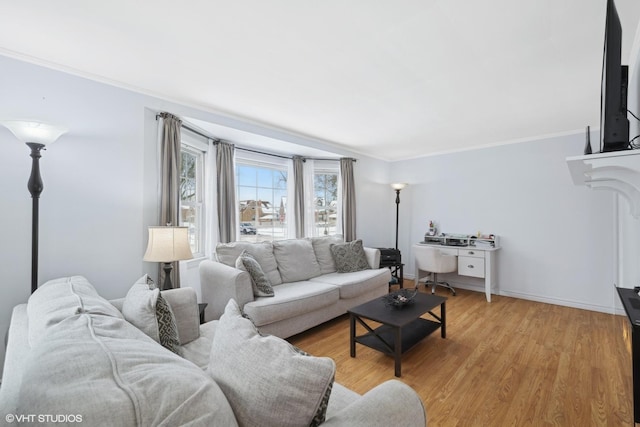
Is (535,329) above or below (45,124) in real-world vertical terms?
below

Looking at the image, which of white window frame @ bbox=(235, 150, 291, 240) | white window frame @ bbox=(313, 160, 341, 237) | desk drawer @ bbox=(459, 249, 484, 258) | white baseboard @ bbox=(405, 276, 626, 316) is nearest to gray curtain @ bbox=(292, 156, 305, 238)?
white window frame @ bbox=(235, 150, 291, 240)

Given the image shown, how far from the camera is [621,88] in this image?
4.69ft

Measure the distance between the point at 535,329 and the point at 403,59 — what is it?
3131 millimetres

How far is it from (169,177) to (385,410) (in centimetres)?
272

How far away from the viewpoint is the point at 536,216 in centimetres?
408

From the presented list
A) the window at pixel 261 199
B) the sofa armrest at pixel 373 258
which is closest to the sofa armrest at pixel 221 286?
the window at pixel 261 199

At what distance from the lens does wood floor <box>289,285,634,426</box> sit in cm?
183

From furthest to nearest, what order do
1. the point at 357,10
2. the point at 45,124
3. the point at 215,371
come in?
the point at 45,124
the point at 357,10
the point at 215,371

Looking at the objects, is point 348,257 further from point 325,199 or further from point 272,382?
point 272,382

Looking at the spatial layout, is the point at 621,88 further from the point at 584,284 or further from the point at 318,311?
the point at 584,284

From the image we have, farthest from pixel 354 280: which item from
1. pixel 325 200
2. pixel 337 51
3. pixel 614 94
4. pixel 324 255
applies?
pixel 614 94

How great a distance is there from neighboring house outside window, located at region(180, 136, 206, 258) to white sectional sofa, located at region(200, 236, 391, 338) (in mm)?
→ 646

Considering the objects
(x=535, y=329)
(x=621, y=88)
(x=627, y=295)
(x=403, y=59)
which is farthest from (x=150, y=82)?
(x=535, y=329)

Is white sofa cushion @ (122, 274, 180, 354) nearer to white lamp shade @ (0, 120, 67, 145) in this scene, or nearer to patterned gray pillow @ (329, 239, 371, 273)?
white lamp shade @ (0, 120, 67, 145)
